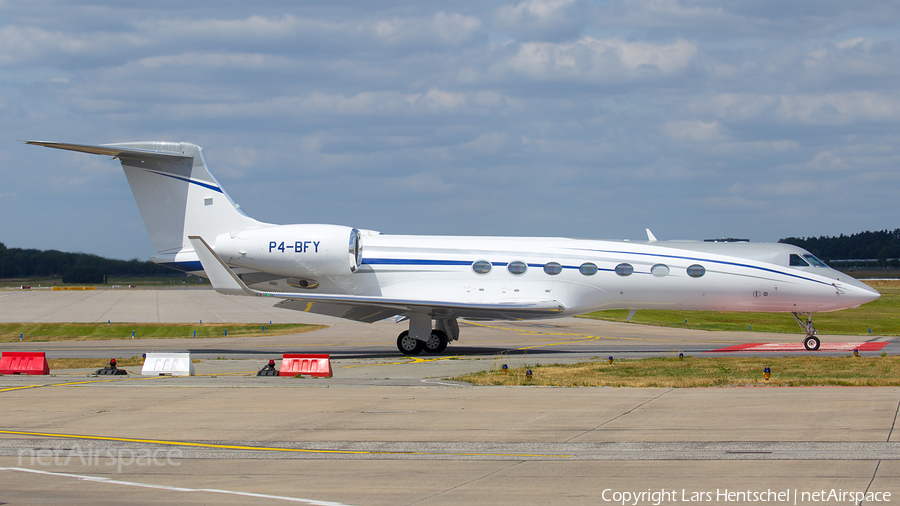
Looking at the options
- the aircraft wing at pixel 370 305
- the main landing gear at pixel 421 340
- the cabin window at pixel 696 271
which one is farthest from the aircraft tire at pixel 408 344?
the cabin window at pixel 696 271

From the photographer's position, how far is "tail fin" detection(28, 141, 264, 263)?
23.3 meters

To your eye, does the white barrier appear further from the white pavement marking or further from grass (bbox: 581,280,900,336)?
grass (bbox: 581,280,900,336)

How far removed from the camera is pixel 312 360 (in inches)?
680

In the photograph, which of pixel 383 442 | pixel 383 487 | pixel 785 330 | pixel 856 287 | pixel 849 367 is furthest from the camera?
pixel 785 330

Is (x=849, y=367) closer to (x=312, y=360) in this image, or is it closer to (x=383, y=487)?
(x=312, y=360)

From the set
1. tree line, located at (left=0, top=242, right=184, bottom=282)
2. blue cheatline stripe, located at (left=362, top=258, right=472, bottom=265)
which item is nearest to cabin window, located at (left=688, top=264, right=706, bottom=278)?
blue cheatline stripe, located at (left=362, top=258, right=472, bottom=265)

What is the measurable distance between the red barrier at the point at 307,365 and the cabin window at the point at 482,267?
6.58 meters

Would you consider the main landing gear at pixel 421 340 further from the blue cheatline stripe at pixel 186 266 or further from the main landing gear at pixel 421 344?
the blue cheatline stripe at pixel 186 266

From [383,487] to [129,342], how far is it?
82.5 feet

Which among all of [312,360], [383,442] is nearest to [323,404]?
[383,442]

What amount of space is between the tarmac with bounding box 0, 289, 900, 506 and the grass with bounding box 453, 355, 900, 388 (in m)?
0.91

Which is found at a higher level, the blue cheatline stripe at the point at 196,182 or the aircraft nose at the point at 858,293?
the blue cheatline stripe at the point at 196,182

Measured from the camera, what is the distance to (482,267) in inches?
885

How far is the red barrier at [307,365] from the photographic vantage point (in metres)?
17.1
